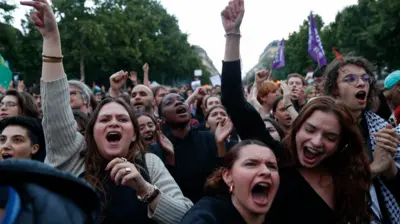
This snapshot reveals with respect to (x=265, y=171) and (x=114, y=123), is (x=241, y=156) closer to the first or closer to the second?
(x=265, y=171)

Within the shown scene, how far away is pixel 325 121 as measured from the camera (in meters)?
2.83

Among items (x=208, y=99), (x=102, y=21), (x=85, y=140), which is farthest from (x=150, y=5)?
(x=85, y=140)

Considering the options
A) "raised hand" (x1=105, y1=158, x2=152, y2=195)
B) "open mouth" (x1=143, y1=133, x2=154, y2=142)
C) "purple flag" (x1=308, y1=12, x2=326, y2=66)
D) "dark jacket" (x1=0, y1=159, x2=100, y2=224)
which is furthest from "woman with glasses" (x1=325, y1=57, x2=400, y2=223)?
"purple flag" (x1=308, y1=12, x2=326, y2=66)

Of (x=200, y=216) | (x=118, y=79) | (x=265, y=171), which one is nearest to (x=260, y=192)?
(x=265, y=171)

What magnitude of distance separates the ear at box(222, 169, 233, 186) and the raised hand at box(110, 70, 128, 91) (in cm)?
305

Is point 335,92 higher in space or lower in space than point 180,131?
higher

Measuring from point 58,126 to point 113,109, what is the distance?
1.24 ft

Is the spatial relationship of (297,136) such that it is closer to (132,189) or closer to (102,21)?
(132,189)

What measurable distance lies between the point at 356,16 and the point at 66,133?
36.9 metres

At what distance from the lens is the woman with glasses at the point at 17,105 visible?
4715 millimetres

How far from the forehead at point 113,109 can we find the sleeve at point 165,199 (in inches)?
13.1

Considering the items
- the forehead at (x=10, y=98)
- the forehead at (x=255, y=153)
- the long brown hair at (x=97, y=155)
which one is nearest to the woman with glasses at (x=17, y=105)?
the forehead at (x=10, y=98)

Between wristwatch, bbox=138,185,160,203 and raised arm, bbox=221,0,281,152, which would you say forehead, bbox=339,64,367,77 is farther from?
wristwatch, bbox=138,185,160,203

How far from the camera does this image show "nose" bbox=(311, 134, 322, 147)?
2.79m
